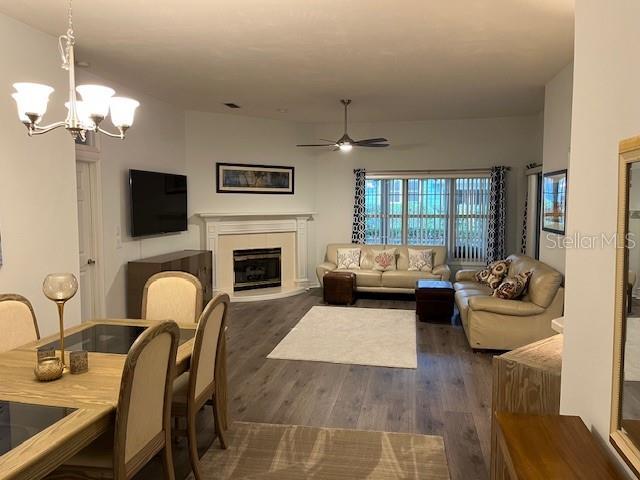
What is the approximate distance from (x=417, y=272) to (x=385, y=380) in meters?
3.44

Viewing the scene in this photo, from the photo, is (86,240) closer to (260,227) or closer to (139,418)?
(260,227)

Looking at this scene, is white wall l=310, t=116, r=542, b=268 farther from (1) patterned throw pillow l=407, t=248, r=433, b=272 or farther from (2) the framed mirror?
(2) the framed mirror

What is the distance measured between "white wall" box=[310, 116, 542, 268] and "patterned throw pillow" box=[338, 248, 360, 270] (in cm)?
56

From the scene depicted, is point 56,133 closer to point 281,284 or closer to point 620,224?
point 620,224

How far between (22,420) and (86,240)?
3517 mm


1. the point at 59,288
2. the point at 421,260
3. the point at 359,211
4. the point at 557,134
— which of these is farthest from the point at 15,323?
the point at 359,211

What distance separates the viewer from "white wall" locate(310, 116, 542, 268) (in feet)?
24.7

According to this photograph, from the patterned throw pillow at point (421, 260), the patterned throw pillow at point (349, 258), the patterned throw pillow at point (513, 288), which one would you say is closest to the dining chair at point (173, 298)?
the patterned throw pillow at point (513, 288)

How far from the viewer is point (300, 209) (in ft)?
26.3

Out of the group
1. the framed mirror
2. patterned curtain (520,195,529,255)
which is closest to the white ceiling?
patterned curtain (520,195,529,255)

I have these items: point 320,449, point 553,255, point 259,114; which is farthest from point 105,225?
point 553,255

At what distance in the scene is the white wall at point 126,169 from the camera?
5086mm

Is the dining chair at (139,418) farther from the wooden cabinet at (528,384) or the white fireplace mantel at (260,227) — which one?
the white fireplace mantel at (260,227)

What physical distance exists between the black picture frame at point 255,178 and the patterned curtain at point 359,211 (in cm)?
111
